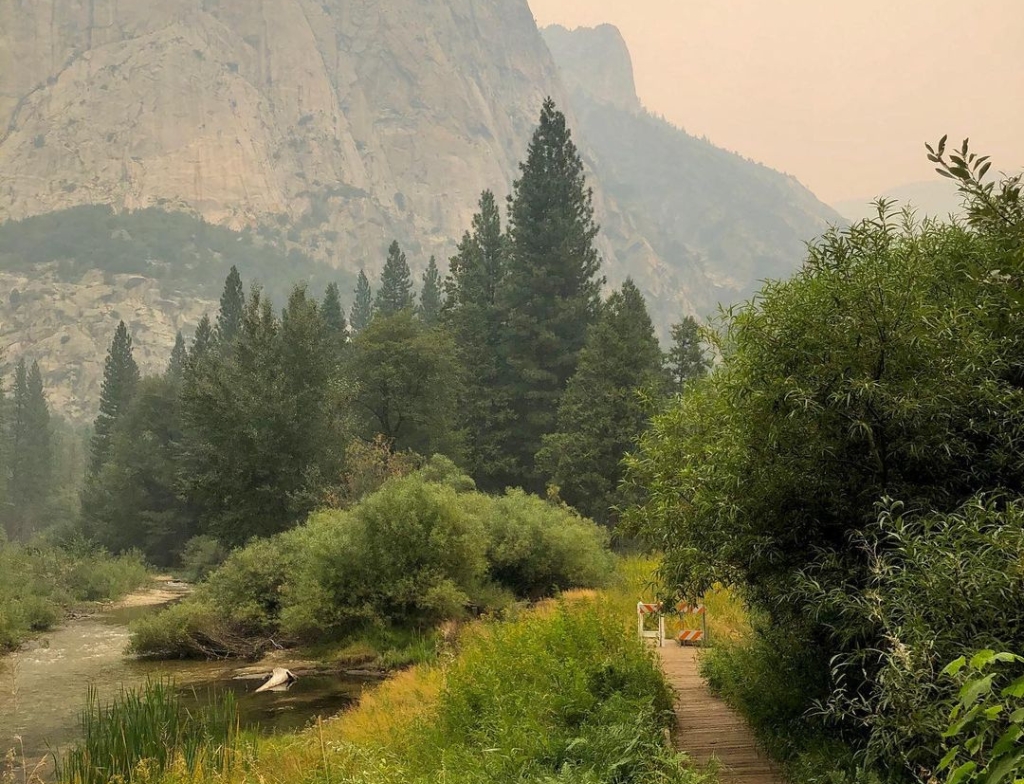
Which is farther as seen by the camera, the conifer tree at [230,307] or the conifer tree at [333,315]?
the conifer tree at [333,315]

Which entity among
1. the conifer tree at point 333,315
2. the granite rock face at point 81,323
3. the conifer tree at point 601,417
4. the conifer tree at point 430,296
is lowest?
the conifer tree at point 601,417

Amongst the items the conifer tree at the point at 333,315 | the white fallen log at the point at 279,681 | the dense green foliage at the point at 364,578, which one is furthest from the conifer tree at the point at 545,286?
the white fallen log at the point at 279,681

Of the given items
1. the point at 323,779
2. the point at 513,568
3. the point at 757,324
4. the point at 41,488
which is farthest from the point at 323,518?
the point at 41,488

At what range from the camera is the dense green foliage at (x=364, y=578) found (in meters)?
27.4

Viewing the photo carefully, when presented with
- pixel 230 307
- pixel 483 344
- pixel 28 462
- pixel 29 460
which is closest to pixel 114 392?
pixel 230 307

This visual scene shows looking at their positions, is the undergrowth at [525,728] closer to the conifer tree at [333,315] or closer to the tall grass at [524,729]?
the tall grass at [524,729]

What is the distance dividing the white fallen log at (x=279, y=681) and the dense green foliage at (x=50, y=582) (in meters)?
11.6

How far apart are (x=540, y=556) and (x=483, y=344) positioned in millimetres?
29307

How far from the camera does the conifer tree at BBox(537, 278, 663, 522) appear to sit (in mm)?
43812

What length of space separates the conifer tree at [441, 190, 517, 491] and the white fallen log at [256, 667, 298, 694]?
103 ft

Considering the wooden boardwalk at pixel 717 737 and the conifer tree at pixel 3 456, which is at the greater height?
the conifer tree at pixel 3 456

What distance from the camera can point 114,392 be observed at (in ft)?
285

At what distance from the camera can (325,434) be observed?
46812 millimetres

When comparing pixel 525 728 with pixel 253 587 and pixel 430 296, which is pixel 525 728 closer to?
pixel 253 587
